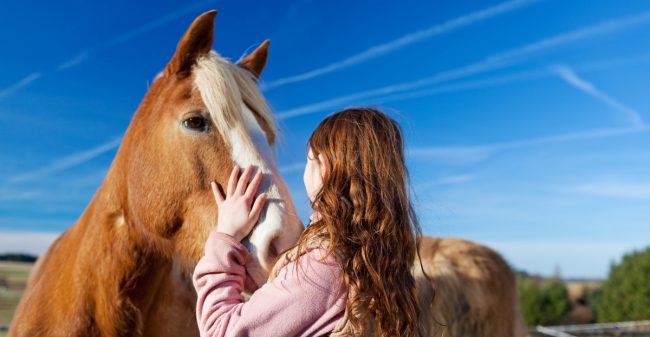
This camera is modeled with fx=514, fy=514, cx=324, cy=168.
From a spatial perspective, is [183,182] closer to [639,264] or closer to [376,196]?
[376,196]

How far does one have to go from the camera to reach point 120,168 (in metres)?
2.62

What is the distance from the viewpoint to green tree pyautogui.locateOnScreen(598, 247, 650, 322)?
16938mm

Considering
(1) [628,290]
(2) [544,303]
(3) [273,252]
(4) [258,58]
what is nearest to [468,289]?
(4) [258,58]

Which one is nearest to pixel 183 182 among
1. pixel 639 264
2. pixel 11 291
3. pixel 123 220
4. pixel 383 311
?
pixel 123 220

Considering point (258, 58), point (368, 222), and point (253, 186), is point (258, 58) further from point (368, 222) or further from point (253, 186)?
point (368, 222)

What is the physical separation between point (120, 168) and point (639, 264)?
62.4 feet

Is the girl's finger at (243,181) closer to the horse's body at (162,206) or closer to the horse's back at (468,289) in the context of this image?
the horse's body at (162,206)

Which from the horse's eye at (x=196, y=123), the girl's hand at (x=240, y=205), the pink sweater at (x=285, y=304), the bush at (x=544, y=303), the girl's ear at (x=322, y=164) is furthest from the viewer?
the bush at (x=544, y=303)

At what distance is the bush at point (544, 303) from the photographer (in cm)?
2058

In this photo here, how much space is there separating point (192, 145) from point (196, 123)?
12cm

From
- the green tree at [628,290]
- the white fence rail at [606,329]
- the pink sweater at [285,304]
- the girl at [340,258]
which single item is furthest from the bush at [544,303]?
the pink sweater at [285,304]

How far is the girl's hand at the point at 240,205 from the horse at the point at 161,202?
78 mm

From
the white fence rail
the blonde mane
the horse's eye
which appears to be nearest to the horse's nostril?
the blonde mane

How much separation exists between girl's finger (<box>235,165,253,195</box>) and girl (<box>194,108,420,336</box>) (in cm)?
23
